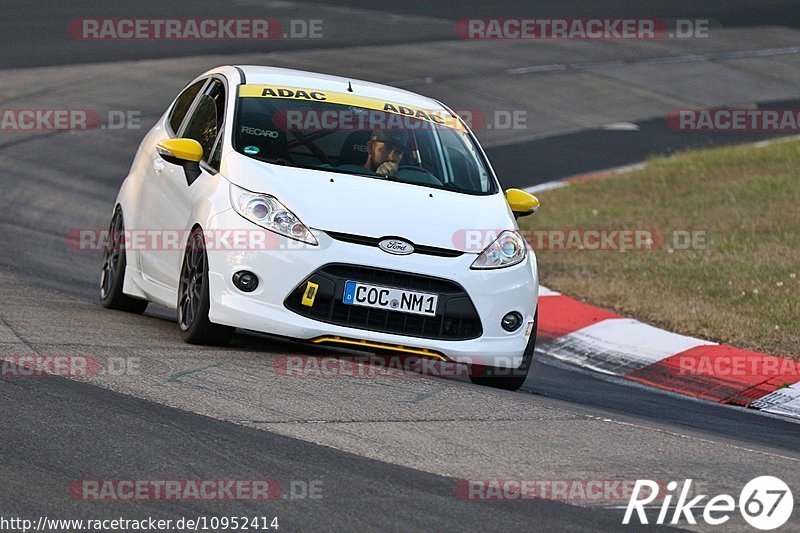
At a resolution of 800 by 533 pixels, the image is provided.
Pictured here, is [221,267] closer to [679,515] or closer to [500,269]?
[500,269]

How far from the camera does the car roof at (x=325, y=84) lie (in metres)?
9.34

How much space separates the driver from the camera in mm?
8812

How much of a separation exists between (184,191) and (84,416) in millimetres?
2683

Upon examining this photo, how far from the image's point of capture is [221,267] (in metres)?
7.98

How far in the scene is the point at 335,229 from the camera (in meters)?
7.92

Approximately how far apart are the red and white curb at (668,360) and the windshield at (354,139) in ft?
6.20
